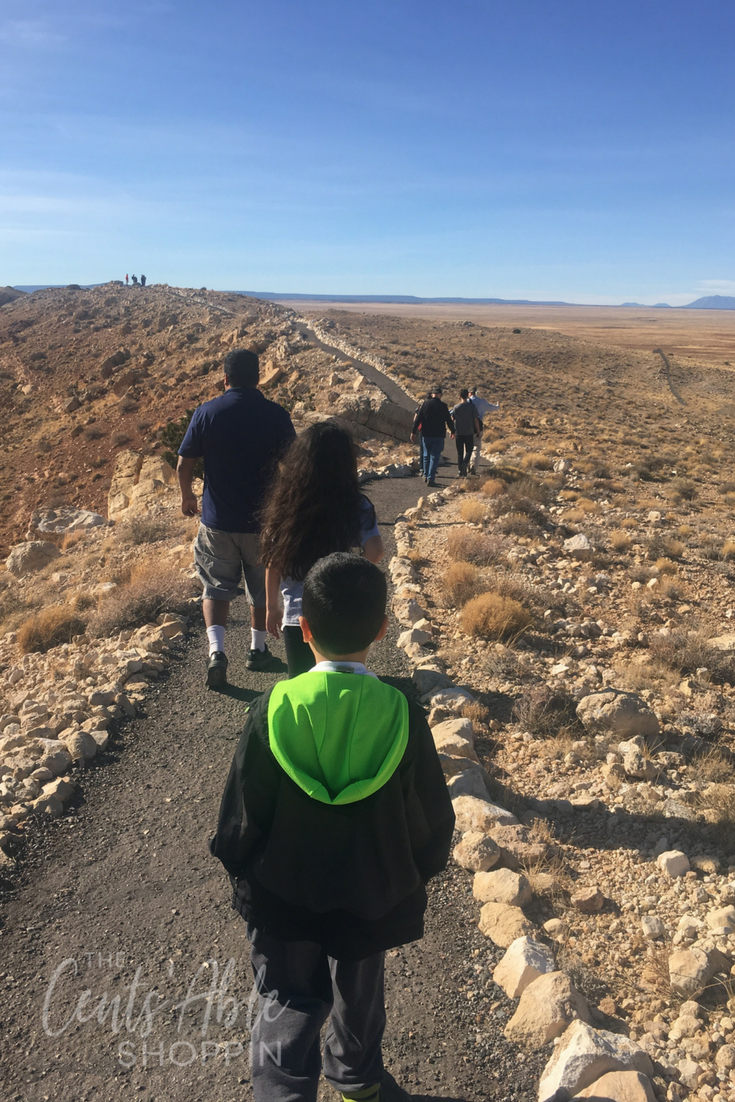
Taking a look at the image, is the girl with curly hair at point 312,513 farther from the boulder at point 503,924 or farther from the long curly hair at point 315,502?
the boulder at point 503,924

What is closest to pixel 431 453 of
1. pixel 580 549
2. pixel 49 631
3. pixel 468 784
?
pixel 580 549

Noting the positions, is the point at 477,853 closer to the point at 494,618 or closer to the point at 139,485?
the point at 494,618

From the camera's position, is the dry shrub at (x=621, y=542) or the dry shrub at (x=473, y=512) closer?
the dry shrub at (x=621, y=542)

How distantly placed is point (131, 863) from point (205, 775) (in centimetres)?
80

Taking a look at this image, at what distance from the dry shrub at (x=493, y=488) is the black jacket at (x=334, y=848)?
34.8 ft

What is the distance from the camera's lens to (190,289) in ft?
207

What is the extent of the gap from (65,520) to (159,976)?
54.0 feet

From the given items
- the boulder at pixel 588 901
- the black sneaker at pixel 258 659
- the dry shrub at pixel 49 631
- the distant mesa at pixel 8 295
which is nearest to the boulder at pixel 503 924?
the boulder at pixel 588 901

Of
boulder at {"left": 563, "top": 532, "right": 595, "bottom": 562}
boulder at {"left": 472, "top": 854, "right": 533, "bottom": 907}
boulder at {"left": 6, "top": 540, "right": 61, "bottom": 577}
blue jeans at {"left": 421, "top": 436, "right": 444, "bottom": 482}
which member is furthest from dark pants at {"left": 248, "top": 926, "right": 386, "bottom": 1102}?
boulder at {"left": 6, "top": 540, "right": 61, "bottom": 577}

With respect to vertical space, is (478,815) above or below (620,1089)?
below

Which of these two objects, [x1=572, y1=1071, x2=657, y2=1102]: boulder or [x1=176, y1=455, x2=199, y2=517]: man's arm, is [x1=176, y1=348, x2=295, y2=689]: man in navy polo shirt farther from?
[x1=572, y1=1071, x2=657, y2=1102]: boulder

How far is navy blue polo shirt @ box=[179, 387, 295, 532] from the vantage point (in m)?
4.28

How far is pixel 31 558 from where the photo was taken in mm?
13617

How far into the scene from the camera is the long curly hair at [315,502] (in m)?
3.00
